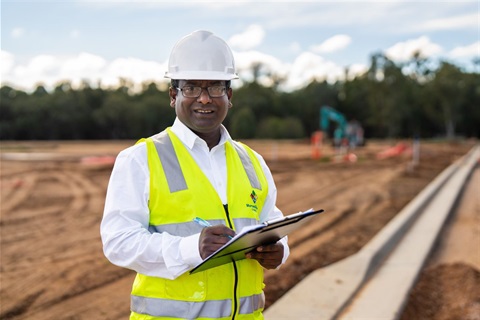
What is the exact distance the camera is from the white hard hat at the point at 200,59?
8.00ft

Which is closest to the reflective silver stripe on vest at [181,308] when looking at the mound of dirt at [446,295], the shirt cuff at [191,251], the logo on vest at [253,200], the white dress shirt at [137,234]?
the white dress shirt at [137,234]

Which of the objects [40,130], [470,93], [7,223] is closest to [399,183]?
[7,223]

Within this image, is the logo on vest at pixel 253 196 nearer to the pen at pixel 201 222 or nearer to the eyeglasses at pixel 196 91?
the pen at pixel 201 222

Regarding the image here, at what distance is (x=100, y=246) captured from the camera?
27.4 ft

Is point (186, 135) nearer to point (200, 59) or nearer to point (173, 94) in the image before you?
point (173, 94)

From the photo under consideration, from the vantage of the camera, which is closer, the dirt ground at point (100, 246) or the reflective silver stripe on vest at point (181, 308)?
the reflective silver stripe on vest at point (181, 308)

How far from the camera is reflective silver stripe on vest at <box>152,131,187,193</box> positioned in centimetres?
231

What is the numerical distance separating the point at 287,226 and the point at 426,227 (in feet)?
26.6

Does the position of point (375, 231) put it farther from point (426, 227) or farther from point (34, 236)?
point (34, 236)

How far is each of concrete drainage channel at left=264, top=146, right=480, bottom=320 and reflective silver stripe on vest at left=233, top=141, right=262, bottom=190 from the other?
8.15ft

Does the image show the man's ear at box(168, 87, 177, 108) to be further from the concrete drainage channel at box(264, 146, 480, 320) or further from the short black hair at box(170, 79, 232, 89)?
the concrete drainage channel at box(264, 146, 480, 320)

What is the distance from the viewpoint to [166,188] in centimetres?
228

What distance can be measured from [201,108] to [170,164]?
28cm

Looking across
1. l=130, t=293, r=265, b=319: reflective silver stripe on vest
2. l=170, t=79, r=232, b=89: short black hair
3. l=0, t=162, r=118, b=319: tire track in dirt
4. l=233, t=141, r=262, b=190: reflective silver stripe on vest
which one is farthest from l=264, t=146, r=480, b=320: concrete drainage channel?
l=170, t=79, r=232, b=89: short black hair
